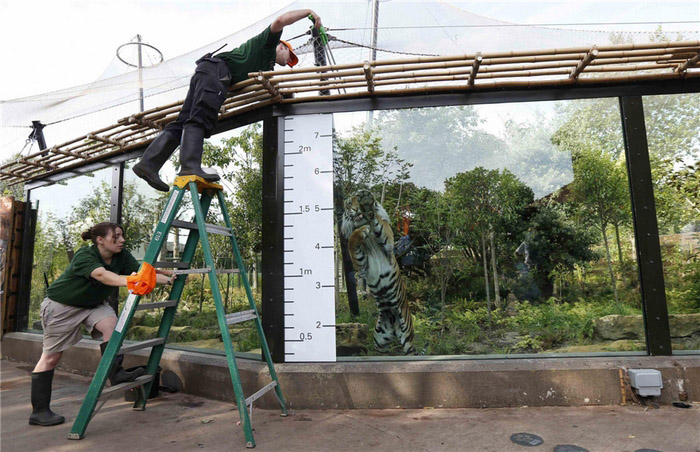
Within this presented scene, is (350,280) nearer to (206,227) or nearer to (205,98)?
(206,227)

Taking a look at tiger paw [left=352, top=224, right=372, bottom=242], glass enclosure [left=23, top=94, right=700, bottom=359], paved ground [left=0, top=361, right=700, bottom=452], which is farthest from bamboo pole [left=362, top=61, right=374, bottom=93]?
paved ground [left=0, top=361, right=700, bottom=452]

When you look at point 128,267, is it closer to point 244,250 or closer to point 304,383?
point 244,250

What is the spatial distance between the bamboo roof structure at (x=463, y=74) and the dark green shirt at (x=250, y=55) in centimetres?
8

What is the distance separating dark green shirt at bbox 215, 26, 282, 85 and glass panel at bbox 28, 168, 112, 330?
144 inches

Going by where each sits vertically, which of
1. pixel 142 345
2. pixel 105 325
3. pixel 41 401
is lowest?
pixel 41 401

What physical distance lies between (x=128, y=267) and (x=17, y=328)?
4543 millimetres

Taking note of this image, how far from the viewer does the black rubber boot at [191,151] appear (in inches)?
118

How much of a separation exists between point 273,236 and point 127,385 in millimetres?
1649

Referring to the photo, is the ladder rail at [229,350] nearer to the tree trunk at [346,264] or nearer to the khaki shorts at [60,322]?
the khaki shorts at [60,322]

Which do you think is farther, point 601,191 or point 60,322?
point 601,191

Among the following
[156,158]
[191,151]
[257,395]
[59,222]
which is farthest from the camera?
[59,222]

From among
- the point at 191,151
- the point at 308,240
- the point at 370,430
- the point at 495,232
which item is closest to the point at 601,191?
the point at 495,232

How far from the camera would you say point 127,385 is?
119 inches

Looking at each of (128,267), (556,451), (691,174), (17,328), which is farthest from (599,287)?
(17,328)
